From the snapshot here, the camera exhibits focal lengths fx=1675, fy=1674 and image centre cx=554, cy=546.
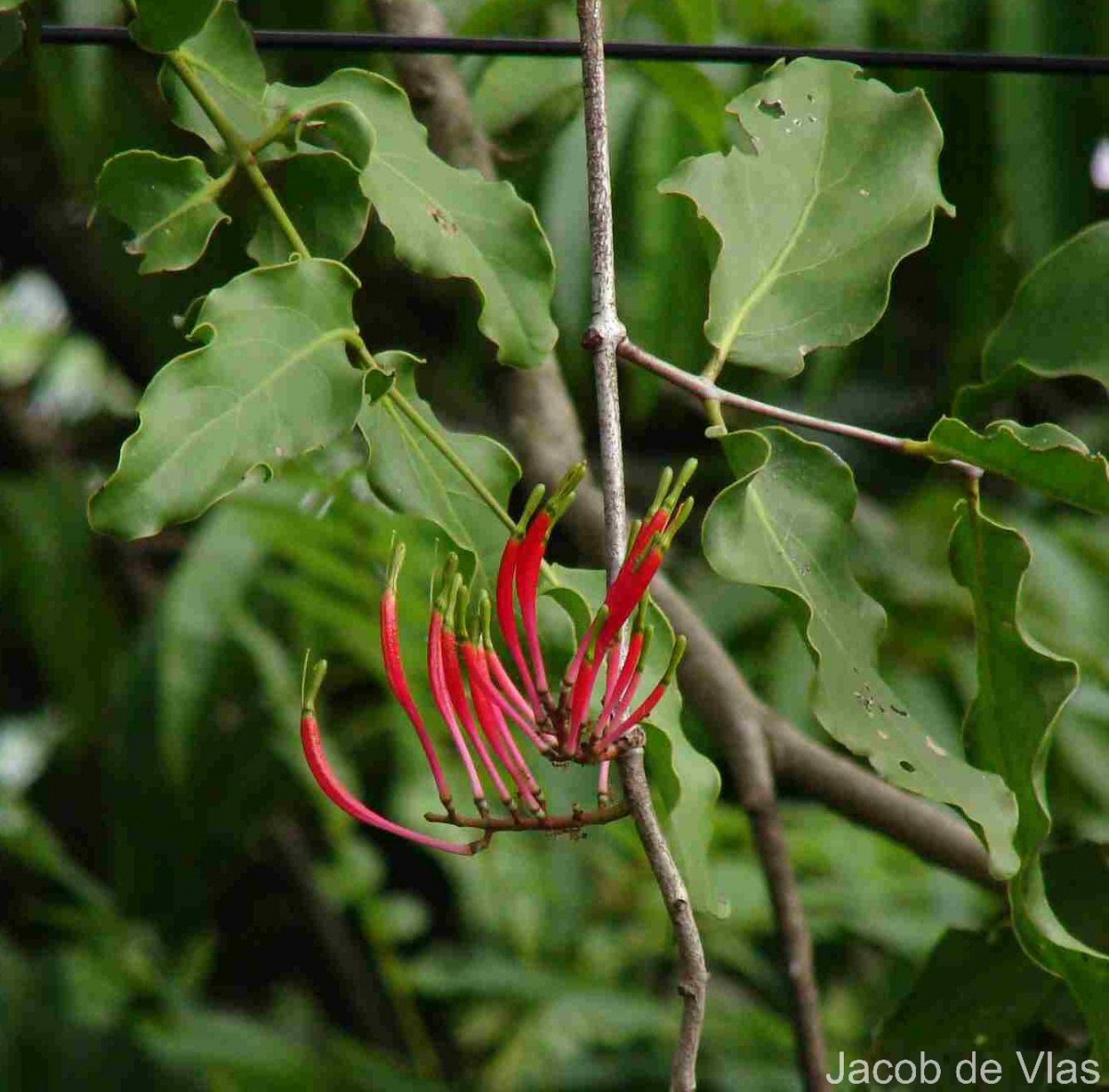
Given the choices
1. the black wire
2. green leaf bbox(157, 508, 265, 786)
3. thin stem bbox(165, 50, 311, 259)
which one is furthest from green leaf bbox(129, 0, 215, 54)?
green leaf bbox(157, 508, 265, 786)

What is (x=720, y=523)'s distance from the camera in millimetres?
616

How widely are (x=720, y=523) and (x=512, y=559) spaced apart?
98 mm

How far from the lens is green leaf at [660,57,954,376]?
71 centimetres

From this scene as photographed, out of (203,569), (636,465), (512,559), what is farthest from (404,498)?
(636,465)

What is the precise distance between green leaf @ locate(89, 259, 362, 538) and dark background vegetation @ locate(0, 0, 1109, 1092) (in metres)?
0.27

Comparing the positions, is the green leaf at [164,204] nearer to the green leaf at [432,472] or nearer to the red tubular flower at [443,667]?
the green leaf at [432,472]

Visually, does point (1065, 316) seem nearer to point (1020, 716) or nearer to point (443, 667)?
point (1020, 716)

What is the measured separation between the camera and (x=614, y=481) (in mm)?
561

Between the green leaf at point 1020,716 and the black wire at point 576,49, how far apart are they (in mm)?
260

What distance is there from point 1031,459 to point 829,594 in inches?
3.7

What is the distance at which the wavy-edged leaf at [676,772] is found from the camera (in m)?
0.63

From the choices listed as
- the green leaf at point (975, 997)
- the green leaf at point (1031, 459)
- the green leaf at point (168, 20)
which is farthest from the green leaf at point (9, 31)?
the green leaf at point (975, 997)

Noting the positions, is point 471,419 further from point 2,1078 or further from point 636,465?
point 2,1078

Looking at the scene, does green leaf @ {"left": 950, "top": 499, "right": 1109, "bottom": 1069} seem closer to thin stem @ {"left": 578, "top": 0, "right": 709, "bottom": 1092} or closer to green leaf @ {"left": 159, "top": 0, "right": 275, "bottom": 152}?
thin stem @ {"left": 578, "top": 0, "right": 709, "bottom": 1092}
